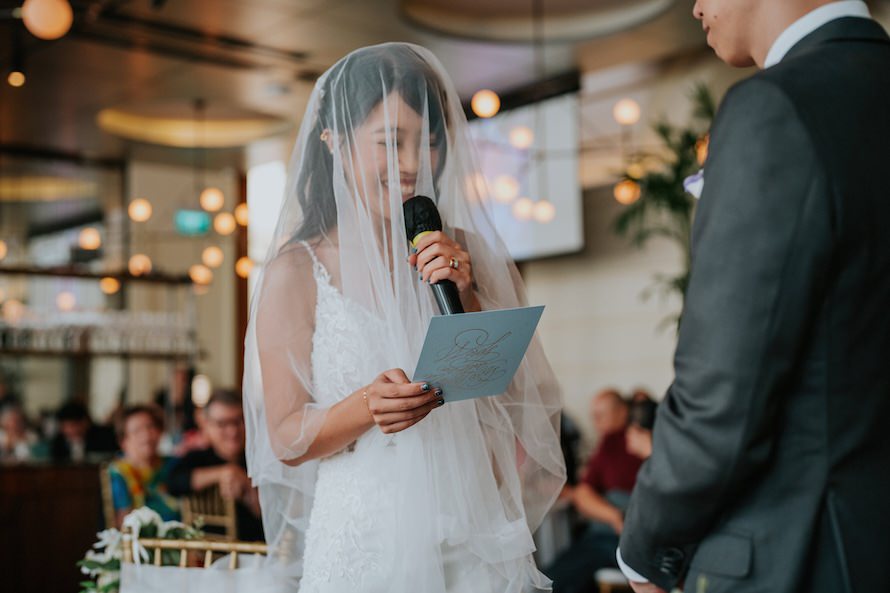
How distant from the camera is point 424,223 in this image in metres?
1.80

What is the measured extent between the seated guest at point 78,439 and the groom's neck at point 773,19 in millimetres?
7510

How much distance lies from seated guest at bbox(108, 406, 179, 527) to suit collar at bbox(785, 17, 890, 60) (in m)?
3.89

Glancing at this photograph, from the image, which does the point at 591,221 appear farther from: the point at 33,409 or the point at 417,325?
the point at 417,325

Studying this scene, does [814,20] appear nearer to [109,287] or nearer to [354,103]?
[354,103]

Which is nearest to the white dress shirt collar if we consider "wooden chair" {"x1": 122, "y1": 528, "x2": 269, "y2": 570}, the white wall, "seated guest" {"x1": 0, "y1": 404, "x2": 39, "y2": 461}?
"wooden chair" {"x1": 122, "y1": 528, "x2": 269, "y2": 570}

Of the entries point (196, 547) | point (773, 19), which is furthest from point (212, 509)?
point (773, 19)

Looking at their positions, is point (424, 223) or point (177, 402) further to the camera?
point (177, 402)

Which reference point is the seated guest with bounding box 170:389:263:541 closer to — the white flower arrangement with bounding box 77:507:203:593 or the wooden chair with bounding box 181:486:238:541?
the wooden chair with bounding box 181:486:238:541

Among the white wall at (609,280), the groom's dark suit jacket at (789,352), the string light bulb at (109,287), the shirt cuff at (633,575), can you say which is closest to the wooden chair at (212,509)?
the shirt cuff at (633,575)

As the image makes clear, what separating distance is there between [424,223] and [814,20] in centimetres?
76

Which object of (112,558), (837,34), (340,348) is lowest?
(112,558)

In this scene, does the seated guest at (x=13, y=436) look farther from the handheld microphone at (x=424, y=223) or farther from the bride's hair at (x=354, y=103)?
the handheld microphone at (x=424, y=223)

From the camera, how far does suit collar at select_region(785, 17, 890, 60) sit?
125 cm

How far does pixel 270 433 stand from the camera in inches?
73.5
